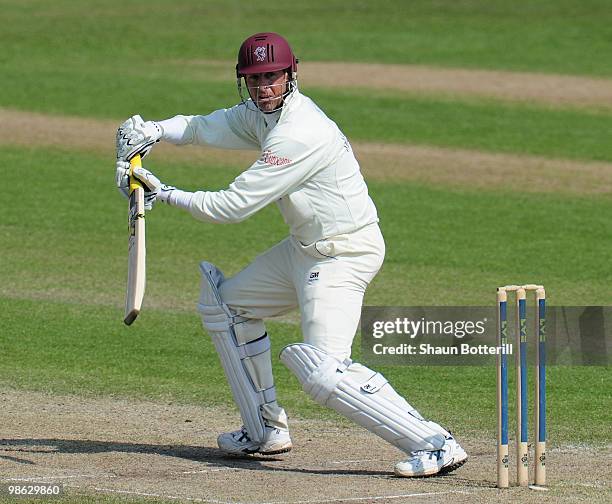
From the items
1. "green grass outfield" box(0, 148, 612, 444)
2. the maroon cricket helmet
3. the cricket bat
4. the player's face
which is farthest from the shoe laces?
the maroon cricket helmet

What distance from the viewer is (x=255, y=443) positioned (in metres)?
6.86

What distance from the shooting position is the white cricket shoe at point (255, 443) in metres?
6.85

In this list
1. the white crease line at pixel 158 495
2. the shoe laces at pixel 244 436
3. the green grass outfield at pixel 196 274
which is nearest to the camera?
the white crease line at pixel 158 495

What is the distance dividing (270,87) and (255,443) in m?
1.77

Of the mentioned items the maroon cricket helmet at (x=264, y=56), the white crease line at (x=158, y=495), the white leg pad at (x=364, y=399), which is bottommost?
the white crease line at (x=158, y=495)

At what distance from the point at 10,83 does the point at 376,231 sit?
14872 mm

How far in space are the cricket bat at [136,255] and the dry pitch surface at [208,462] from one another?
75 centimetres

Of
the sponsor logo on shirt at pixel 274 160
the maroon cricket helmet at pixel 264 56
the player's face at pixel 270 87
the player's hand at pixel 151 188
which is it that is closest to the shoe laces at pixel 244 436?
the player's hand at pixel 151 188

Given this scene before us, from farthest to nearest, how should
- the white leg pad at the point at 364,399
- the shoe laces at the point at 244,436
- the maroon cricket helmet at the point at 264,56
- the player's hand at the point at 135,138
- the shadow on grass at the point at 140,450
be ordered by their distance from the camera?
1. the shoe laces at the point at 244,436
2. the player's hand at the point at 135,138
3. the shadow on grass at the point at 140,450
4. the maroon cricket helmet at the point at 264,56
5. the white leg pad at the point at 364,399

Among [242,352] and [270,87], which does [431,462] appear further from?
[270,87]

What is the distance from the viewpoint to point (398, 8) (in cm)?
2858

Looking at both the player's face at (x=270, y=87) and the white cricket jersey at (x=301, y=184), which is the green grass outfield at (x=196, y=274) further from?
the player's face at (x=270, y=87)

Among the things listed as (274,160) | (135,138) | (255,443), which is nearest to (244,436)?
(255,443)

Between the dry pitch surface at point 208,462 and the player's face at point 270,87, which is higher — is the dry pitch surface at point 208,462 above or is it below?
below
